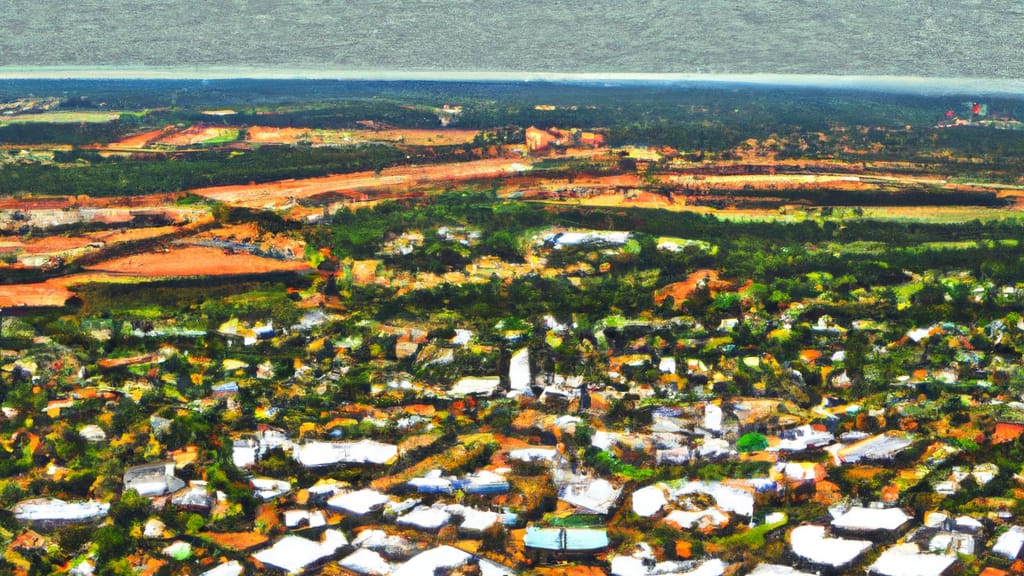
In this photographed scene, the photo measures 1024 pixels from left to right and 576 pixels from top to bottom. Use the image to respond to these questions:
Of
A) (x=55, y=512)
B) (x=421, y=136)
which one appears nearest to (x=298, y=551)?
(x=55, y=512)

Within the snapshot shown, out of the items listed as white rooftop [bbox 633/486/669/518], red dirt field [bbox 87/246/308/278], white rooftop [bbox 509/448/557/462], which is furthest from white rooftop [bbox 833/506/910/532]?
red dirt field [bbox 87/246/308/278]

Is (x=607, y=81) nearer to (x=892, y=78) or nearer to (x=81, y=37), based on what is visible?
(x=892, y=78)

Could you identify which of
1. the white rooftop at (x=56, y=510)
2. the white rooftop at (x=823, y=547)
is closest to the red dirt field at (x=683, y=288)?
the white rooftop at (x=823, y=547)

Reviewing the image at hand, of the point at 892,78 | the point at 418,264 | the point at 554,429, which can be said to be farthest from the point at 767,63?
the point at 554,429

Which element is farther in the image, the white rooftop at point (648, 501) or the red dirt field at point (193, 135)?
the red dirt field at point (193, 135)

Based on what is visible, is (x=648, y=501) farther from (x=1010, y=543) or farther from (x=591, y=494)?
(x=1010, y=543)

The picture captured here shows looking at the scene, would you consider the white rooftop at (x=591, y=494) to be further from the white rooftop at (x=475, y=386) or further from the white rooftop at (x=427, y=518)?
the white rooftop at (x=475, y=386)
